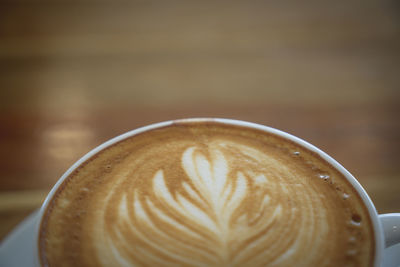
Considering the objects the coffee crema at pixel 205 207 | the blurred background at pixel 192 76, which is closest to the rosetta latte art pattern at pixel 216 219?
the coffee crema at pixel 205 207

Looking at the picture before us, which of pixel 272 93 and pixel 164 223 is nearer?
pixel 164 223

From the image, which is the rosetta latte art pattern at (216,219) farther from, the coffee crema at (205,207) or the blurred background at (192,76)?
the blurred background at (192,76)

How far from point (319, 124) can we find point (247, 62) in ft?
0.95

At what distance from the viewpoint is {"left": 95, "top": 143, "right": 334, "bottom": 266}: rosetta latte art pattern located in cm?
45

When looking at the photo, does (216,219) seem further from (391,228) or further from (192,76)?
(192,76)

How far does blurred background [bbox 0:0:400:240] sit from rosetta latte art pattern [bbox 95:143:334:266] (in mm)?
320

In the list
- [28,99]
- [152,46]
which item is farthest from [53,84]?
[152,46]

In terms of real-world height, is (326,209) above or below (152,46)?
below

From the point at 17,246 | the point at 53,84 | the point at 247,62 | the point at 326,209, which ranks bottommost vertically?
the point at 326,209

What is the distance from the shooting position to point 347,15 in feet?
3.88

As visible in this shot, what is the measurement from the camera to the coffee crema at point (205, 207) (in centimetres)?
45

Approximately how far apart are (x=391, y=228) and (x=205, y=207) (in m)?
0.24

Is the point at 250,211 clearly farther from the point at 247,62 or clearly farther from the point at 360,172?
the point at 247,62

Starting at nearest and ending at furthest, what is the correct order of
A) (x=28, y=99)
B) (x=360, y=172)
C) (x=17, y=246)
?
(x=17, y=246), (x=360, y=172), (x=28, y=99)
